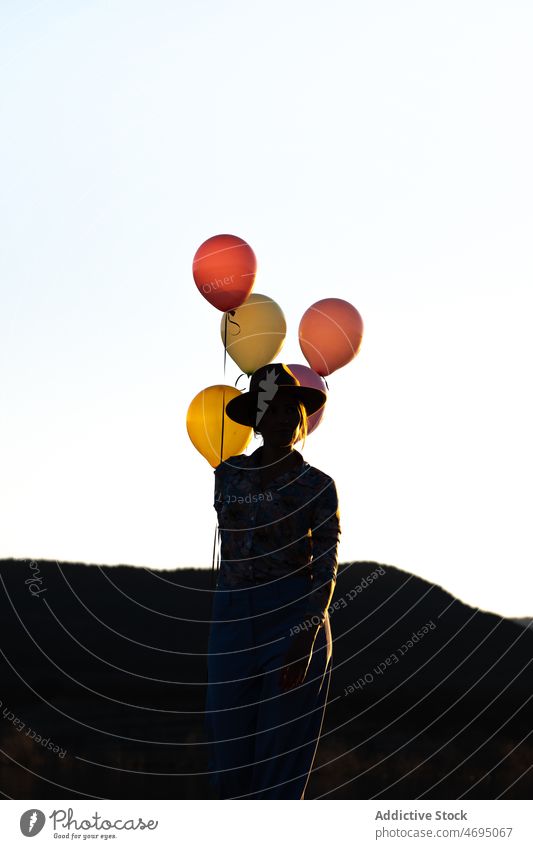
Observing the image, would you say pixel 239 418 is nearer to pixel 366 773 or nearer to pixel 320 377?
pixel 320 377

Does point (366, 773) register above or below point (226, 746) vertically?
above

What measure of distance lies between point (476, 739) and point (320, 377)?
4322 mm

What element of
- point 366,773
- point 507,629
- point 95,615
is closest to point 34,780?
point 366,773

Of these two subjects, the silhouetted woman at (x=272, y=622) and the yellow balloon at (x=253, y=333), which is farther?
the yellow balloon at (x=253, y=333)

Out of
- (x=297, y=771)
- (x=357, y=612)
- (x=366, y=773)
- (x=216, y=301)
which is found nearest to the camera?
(x=297, y=771)

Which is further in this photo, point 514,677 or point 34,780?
point 514,677

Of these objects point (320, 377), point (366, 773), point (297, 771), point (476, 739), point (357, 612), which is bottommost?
point (297, 771)

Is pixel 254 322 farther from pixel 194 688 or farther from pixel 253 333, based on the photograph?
pixel 194 688


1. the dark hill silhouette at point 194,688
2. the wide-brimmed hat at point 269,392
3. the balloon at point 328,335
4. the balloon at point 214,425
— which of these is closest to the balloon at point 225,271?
the balloon at point 328,335

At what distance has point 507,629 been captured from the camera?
18.3 m

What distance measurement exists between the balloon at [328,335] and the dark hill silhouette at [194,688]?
3173 millimetres

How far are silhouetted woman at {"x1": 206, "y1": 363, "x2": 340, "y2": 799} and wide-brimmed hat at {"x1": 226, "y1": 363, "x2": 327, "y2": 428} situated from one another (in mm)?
129

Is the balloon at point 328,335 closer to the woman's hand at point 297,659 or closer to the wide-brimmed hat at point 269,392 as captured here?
the wide-brimmed hat at point 269,392

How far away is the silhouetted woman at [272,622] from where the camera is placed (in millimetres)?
6984
